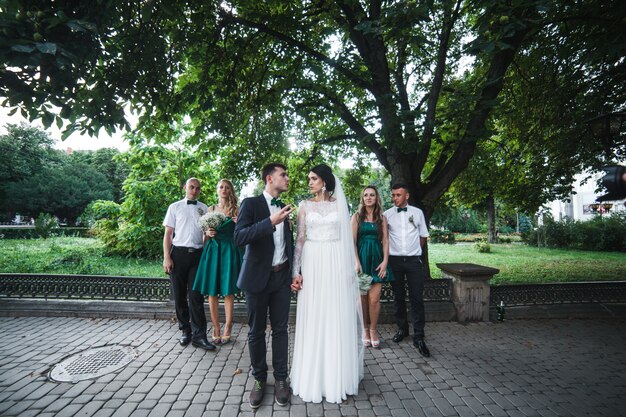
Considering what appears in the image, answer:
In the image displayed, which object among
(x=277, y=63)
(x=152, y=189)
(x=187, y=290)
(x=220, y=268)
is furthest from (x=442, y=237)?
(x=187, y=290)

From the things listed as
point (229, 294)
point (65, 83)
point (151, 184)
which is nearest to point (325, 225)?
point (229, 294)

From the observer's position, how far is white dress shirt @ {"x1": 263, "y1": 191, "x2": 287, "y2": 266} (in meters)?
3.58

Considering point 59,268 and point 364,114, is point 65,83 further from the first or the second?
point 59,268

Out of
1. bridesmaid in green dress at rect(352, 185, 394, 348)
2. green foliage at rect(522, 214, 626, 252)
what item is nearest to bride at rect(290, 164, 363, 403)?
bridesmaid in green dress at rect(352, 185, 394, 348)

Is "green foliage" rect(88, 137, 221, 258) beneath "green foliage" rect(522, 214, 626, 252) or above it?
above

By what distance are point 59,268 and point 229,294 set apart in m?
10.1

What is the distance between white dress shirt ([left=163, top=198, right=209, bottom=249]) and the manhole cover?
5.89 ft

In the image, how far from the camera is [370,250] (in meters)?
5.21

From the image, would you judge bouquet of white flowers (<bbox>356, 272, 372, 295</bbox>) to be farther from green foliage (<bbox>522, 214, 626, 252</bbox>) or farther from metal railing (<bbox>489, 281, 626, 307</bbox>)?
green foliage (<bbox>522, 214, 626, 252</bbox>)

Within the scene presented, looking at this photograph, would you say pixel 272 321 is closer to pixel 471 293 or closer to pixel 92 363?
pixel 92 363

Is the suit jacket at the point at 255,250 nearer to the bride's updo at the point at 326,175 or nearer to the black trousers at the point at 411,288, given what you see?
the bride's updo at the point at 326,175

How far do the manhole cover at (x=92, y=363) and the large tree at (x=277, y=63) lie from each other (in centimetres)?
323

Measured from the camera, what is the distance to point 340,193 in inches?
152

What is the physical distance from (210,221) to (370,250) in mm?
2717
